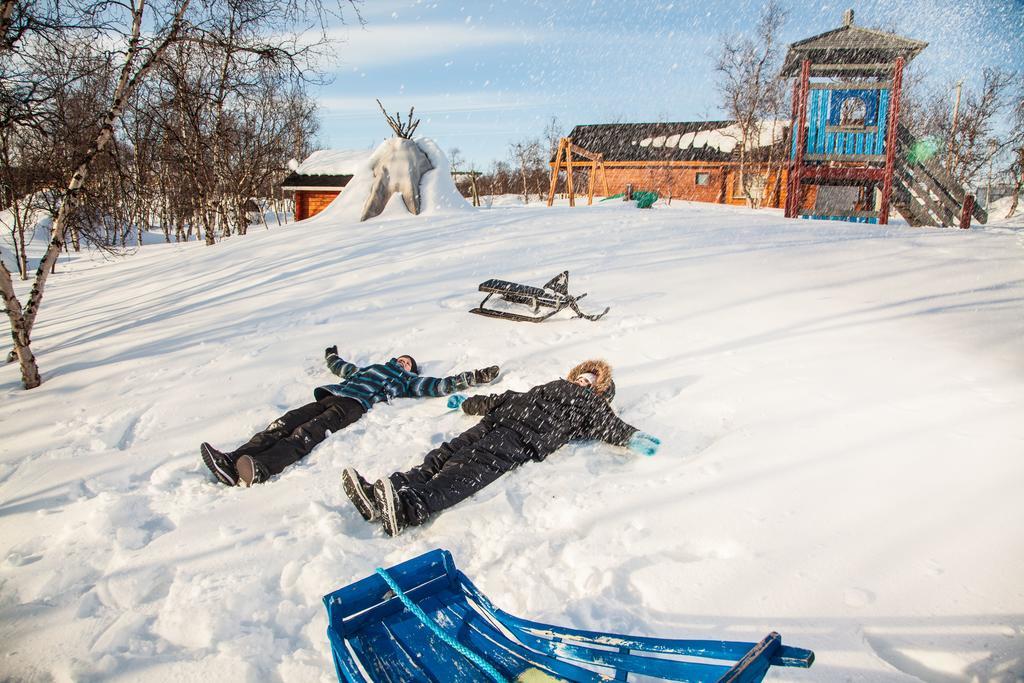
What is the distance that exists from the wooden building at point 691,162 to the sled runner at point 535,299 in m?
25.5

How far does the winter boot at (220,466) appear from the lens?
348 cm

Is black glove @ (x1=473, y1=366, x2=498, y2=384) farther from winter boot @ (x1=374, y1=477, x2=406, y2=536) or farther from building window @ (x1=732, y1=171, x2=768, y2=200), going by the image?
building window @ (x1=732, y1=171, x2=768, y2=200)

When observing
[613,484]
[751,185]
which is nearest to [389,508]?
[613,484]

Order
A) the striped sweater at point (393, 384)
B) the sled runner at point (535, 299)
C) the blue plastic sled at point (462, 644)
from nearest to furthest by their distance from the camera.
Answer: the blue plastic sled at point (462, 644)
the striped sweater at point (393, 384)
the sled runner at point (535, 299)

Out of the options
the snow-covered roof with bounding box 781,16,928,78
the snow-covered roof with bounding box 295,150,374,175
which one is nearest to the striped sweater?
the snow-covered roof with bounding box 781,16,928,78

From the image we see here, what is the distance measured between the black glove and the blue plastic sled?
2.56 meters

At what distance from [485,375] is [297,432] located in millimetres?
1642

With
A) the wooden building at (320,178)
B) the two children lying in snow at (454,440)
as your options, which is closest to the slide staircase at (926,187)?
the two children lying in snow at (454,440)

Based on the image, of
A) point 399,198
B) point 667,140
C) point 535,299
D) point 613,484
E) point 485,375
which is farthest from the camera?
point 667,140

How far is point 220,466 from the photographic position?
3512 mm

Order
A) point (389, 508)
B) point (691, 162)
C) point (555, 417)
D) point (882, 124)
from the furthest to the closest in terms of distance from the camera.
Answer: point (691, 162), point (882, 124), point (555, 417), point (389, 508)

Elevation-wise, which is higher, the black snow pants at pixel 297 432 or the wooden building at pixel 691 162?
the wooden building at pixel 691 162

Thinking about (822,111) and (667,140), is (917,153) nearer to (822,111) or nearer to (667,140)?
(822,111)

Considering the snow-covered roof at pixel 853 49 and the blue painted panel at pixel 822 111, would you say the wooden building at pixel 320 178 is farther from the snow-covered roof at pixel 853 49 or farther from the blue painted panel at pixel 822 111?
the blue painted panel at pixel 822 111
